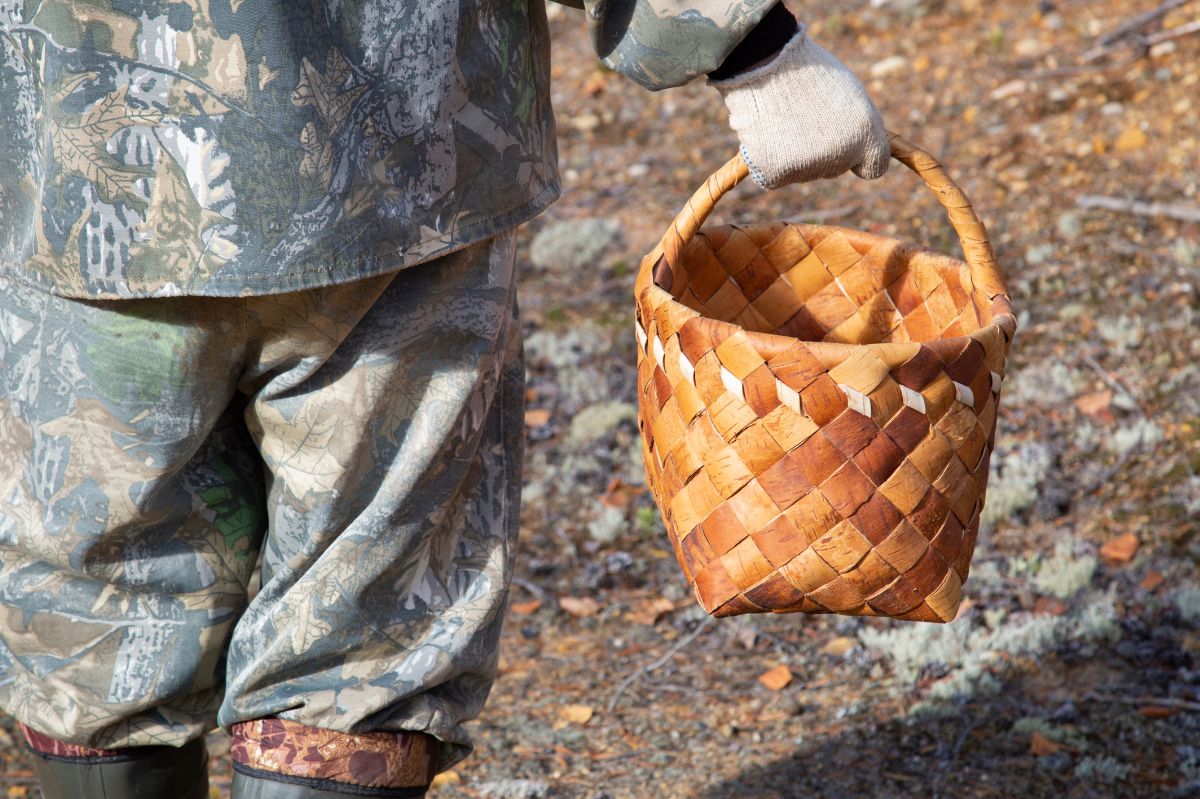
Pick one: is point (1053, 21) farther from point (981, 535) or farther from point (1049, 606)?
point (1049, 606)

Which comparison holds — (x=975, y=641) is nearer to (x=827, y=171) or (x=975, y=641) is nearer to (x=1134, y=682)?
(x=1134, y=682)

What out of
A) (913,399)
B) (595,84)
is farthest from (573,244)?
(913,399)

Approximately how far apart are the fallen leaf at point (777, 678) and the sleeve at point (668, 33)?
1767mm

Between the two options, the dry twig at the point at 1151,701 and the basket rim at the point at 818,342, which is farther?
the dry twig at the point at 1151,701

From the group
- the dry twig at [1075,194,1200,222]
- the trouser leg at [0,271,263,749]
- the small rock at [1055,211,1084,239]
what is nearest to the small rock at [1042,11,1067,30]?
the dry twig at [1075,194,1200,222]

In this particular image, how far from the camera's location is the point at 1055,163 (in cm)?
459

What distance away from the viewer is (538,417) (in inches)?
150

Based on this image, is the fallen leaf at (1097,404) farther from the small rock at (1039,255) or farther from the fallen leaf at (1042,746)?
the fallen leaf at (1042,746)

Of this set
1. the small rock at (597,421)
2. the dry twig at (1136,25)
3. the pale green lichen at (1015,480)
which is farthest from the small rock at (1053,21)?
the small rock at (597,421)

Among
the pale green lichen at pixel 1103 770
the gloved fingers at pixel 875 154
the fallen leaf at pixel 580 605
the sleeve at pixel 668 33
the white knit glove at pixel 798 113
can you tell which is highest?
the sleeve at pixel 668 33

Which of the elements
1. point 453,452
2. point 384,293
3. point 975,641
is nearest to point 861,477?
point 453,452

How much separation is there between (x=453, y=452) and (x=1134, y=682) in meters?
1.84

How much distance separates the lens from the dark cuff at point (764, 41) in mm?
1267

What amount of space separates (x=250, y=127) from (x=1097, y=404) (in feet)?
9.43
